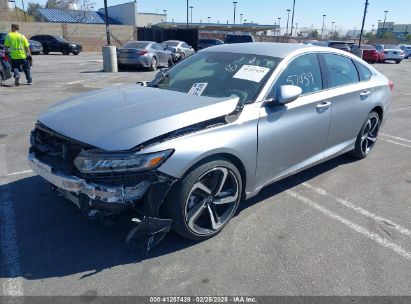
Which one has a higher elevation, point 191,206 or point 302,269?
point 191,206

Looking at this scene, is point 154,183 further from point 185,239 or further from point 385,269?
point 385,269

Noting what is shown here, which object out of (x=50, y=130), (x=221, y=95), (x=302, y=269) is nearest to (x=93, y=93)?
(x=50, y=130)

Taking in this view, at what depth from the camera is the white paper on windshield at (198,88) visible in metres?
3.66

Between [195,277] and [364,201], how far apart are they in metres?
2.38

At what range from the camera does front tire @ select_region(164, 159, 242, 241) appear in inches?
113

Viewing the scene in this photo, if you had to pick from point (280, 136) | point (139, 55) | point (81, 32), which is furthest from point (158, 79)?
point (81, 32)

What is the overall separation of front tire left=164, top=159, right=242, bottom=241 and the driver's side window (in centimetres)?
96

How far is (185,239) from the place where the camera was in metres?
3.26

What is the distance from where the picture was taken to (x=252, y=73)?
12.1 feet

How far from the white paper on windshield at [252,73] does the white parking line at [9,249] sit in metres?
2.66

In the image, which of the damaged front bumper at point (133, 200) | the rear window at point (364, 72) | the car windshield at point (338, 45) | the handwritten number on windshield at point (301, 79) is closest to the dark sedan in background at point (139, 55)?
the rear window at point (364, 72)

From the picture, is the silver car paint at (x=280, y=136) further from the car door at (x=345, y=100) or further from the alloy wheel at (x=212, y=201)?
the alloy wheel at (x=212, y=201)

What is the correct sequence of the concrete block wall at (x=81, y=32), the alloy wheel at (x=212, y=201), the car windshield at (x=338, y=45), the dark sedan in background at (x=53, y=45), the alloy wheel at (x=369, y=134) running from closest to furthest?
the alloy wheel at (x=212, y=201), the alloy wheel at (x=369, y=134), the car windshield at (x=338, y=45), the dark sedan in background at (x=53, y=45), the concrete block wall at (x=81, y=32)

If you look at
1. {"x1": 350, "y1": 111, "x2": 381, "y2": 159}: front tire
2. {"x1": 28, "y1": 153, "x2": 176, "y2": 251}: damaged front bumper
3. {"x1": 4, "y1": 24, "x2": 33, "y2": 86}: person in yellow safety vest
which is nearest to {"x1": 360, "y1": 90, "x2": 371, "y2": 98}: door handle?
{"x1": 350, "y1": 111, "x2": 381, "y2": 159}: front tire
